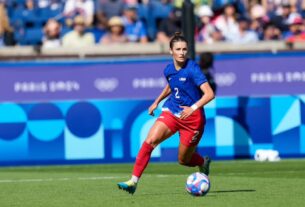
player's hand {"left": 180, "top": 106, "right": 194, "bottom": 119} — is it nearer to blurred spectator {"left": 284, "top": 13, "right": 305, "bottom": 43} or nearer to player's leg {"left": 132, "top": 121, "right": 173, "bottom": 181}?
player's leg {"left": 132, "top": 121, "right": 173, "bottom": 181}

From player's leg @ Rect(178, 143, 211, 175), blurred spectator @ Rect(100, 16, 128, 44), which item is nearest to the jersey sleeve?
player's leg @ Rect(178, 143, 211, 175)

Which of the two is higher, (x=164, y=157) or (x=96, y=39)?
(x=96, y=39)

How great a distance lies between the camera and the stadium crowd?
930 inches

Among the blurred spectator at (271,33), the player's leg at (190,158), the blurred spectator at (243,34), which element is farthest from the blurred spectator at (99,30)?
the player's leg at (190,158)

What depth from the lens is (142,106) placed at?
835 inches

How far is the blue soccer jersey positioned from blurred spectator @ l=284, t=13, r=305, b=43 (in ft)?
31.5

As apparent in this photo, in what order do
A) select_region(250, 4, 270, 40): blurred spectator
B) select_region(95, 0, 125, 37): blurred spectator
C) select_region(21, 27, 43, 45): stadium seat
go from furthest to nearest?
select_region(21, 27, 43, 45): stadium seat → select_region(95, 0, 125, 37): blurred spectator → select_region(250, 4, 270, 40): blurred spectator

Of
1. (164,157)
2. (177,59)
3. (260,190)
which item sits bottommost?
(164,157)

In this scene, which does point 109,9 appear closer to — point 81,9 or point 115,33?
point 81,9

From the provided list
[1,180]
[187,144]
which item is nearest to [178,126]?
[187,144]

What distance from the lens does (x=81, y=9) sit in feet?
82.3

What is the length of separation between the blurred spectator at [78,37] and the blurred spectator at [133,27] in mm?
1100

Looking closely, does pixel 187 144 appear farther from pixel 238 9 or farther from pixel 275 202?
pixel 238 9

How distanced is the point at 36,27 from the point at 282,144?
7.86m
